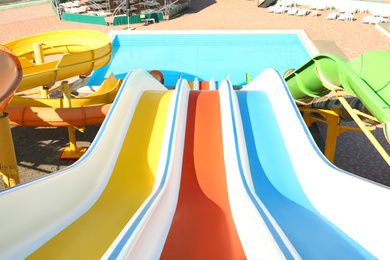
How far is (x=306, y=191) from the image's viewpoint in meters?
4.01

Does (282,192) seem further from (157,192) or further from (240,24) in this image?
(240,24)

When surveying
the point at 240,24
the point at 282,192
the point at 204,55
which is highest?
the point at 240,24

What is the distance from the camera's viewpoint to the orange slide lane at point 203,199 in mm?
3004

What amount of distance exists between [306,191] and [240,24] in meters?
12.4

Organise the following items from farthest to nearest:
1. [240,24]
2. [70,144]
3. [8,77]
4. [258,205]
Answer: [240,24], [70,144], [8,77], [258,205]

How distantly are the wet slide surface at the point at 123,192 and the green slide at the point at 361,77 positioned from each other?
2399 millimetres

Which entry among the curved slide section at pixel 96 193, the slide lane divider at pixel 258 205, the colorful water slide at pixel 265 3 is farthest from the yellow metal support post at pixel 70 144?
the colorful water slide at pixel 265 3

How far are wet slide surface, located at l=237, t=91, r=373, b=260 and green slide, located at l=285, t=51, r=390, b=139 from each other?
3.04 feet

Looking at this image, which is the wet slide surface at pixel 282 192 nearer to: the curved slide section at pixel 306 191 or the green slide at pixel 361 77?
the curved slide section at pixel 306 191

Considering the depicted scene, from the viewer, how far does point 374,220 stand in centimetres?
324

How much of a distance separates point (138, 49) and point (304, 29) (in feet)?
22.5

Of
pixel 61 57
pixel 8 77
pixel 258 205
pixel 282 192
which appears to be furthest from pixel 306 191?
pixel 61 57

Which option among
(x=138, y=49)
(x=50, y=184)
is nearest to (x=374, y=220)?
(x=50, y=184)

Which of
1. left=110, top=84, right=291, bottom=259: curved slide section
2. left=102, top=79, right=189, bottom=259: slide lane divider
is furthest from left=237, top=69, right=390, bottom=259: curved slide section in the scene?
left=102, top=79, right=189, bottom=259: slide lane divider
